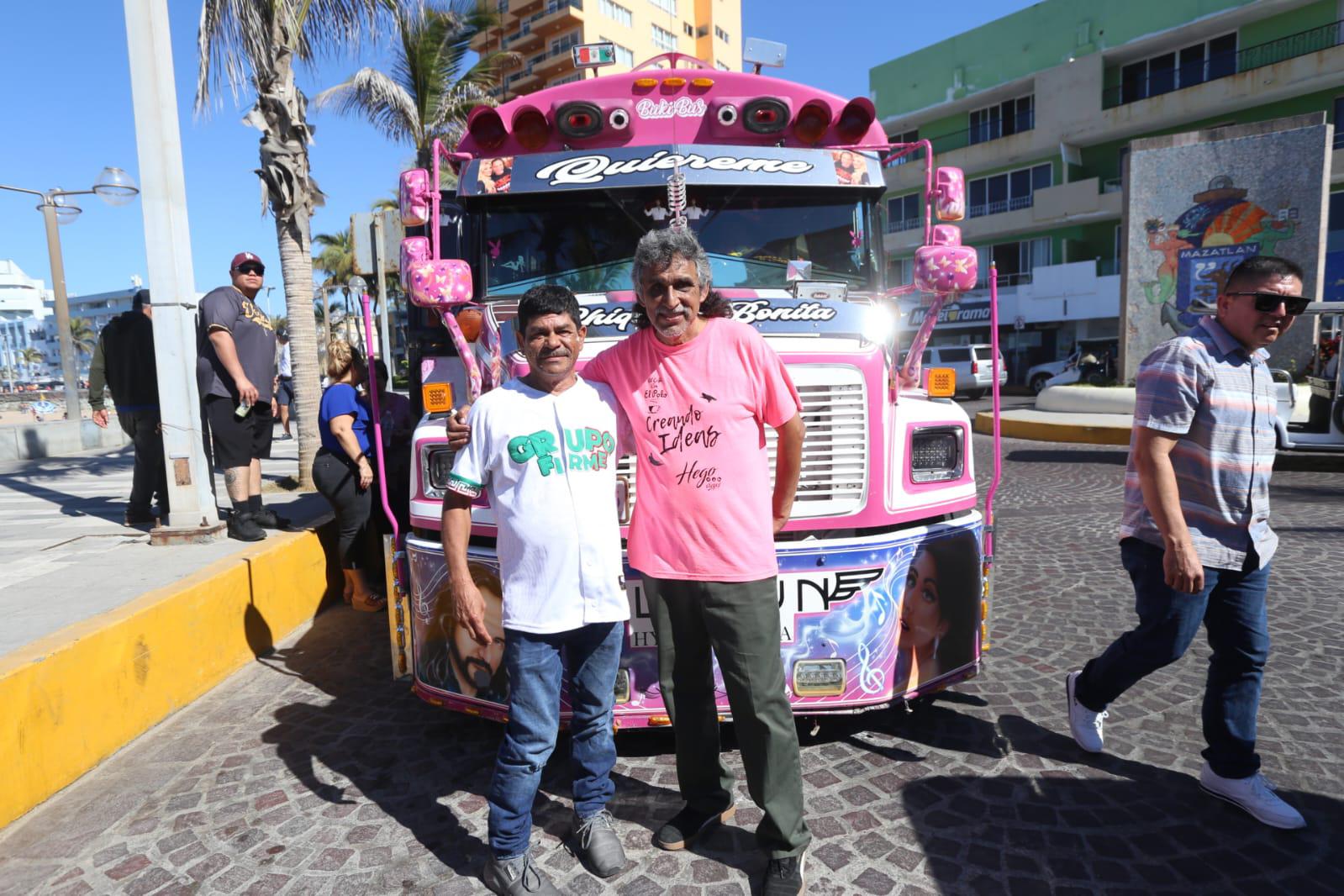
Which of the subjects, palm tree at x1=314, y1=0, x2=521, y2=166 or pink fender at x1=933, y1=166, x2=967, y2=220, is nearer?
pink fender at x1=933, y1=166, x2=967, y2=220

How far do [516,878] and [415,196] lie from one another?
10.3 feet

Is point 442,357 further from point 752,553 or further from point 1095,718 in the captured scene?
point 1095,718

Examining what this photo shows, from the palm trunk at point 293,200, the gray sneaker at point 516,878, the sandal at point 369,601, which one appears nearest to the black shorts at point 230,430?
the sandal at point 369,601

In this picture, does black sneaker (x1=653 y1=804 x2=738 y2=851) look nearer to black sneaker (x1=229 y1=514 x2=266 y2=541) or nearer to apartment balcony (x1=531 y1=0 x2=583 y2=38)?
black sneaker (x1=229 y1=514 x2=266 y2=541)

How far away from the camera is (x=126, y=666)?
3.73 metres

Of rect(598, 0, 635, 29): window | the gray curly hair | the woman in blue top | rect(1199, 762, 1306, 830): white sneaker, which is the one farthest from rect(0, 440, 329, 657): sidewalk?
rect(598, 0, 635, 29): window

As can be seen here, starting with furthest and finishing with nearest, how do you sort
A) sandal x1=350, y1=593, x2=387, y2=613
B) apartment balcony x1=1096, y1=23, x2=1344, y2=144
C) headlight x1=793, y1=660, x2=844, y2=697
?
1. apartment balcony x1=1096, y1=23, x2=1344, y2=144
2. sandal x1=350, y1=593, x2=387, y2=613
3. headlight x1=793, y1=660, x2=844, y2=697

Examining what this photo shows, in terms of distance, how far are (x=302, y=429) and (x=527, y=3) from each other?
4517 centimetres

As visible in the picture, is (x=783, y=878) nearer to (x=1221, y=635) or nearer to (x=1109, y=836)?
(x=1109, y=836)

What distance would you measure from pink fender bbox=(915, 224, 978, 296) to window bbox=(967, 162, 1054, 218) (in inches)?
1271

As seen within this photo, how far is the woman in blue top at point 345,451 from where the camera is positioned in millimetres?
5160

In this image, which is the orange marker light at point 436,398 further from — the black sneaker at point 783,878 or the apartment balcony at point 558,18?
the apartment balcony at point 558,18

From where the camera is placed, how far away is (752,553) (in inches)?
102

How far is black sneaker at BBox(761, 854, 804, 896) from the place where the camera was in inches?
98.8
